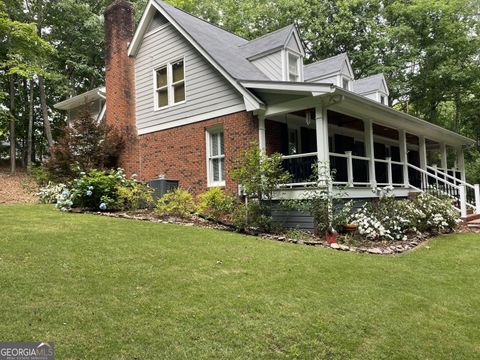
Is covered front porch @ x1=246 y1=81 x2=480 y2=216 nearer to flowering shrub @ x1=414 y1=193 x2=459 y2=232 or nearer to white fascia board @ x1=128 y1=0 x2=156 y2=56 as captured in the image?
flowering shrub @ x1=414 y1=193 x2=459 y2=232

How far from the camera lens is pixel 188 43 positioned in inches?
481

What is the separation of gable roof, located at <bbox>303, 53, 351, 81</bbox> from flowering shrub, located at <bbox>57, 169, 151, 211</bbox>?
789cm

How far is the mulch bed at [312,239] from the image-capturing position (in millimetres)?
8016

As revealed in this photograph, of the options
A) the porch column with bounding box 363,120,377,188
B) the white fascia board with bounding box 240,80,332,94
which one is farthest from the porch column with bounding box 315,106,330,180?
the porch column with bounding box 363,120,377,188

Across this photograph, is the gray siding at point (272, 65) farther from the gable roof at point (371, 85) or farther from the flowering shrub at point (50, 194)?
the flowering shrub at point (50, 194)

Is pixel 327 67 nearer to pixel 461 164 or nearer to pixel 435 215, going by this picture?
pixel 435 215

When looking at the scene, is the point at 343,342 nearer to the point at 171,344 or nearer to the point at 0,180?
the point at 171,344

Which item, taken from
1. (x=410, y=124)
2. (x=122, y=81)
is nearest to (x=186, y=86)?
(x=122, y=81)

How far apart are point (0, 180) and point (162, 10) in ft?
46.4

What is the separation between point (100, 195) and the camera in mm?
11008

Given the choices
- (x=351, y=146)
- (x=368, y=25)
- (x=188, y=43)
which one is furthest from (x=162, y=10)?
(x=368, y=25)

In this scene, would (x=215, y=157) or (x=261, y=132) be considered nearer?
(x=261, y=132)

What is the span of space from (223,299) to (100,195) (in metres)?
7.61

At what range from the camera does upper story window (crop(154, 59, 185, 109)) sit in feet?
41.8
